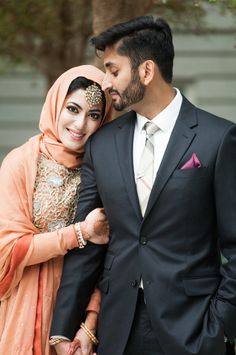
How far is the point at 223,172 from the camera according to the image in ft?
11.0

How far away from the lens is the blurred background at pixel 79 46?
610cm

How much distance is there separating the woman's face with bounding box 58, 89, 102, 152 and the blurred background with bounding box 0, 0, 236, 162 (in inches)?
37.1

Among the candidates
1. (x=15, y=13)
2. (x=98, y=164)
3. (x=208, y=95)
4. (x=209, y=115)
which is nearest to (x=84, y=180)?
(x=98, y=164)

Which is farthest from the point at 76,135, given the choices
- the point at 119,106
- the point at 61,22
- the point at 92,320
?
the point at 61,22

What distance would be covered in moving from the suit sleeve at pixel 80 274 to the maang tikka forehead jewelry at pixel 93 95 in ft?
0.65

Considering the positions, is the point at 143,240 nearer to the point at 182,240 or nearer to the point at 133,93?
the point at 182,240

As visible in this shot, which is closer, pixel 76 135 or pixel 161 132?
pixel 161 132

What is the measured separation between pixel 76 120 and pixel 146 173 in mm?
485

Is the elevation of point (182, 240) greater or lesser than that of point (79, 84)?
lesser

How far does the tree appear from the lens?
17.5ft

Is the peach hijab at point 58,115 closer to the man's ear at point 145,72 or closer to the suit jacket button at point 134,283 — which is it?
the man's ear at point 145,72

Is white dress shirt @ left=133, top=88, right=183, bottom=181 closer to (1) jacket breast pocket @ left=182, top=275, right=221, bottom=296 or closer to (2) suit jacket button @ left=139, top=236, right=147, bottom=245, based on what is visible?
(2) suit jacket button @ left=139, top=236, right=147, bottom=245

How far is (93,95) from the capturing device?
12.3 ft

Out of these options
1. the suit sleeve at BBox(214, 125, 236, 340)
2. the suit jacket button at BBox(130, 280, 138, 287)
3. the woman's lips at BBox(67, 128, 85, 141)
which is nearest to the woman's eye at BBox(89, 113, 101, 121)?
the woman's lips at BBox(67, 128, 85, 141)
